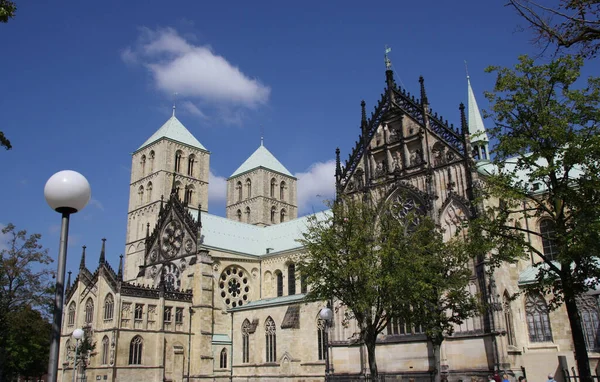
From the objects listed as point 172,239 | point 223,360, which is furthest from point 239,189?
point 223,360

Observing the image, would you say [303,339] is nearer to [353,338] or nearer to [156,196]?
[353,338]

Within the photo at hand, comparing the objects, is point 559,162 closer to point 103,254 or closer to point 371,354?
point 371,354

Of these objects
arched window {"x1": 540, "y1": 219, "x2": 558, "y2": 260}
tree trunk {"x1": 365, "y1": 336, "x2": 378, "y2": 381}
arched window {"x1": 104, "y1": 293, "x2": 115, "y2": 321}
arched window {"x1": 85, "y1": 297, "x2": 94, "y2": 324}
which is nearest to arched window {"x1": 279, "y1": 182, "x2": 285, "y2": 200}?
arched window {"x1": 85, "y1": 297, "x2": 94, "y2": 324}

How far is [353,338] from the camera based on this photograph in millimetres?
36906

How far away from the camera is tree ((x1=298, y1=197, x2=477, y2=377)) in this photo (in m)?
26.3

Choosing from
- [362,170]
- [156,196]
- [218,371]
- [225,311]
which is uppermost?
[156,196]

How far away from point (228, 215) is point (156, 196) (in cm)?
1596

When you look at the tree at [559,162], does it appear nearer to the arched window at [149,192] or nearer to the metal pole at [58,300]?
the metal pole at [58,300]

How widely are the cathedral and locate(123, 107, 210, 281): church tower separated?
19.8m

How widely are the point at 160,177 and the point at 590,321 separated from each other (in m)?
59.2

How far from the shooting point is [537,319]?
3266 cm

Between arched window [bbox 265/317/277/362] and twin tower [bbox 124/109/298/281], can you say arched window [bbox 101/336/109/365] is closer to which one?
arched window [bbox 265/317/277/362]

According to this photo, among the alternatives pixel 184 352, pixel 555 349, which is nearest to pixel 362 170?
pixel 555 349

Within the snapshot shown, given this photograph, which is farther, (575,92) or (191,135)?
(191,135)
